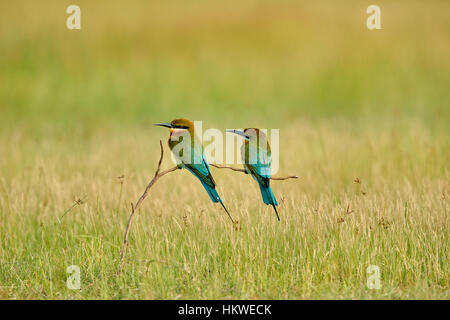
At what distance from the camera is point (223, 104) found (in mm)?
16188

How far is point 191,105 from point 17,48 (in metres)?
6.73

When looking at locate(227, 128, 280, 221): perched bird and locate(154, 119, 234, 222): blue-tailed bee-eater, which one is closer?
locate(154, 119, 234, 222): blue-tailed bee-eater

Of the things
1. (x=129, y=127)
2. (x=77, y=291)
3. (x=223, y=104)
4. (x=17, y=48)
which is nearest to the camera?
(x=77, y=291)

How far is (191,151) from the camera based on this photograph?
520 centimetres

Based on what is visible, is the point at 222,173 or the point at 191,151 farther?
the point at 222,173

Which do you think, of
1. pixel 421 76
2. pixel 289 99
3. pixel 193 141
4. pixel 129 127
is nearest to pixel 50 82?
pixel 129 127

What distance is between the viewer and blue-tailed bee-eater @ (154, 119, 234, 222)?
5109mm

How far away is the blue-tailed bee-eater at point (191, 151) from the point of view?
201 inches

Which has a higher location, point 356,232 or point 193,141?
point 193,141

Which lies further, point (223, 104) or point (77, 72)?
point (77, 72)

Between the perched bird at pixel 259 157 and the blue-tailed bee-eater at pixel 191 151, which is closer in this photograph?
the blue-tailed bee-eater at pixel 191 151

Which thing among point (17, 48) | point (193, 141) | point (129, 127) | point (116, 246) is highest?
point (17, 48)

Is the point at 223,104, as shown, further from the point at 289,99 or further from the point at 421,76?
the point at 421,76

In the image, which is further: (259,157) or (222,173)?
(222,173)
